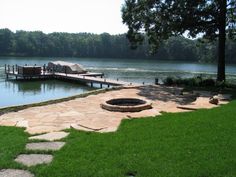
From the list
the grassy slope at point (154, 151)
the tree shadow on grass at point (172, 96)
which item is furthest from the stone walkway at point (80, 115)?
the grassy slope at point (154, 151)

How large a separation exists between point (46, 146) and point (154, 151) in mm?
1842

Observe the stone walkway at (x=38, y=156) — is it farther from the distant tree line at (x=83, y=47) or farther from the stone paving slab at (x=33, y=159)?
the distant tree line at (x=83, y=47)

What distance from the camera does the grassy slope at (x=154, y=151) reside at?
4660 millimetres

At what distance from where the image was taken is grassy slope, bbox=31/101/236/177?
183 inches

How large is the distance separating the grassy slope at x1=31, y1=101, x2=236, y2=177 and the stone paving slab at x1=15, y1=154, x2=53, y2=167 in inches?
6.3

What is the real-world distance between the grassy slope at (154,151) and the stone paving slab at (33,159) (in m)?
0.16

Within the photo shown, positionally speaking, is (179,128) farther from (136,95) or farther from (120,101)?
(136,95)

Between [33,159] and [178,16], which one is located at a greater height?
[178,16]

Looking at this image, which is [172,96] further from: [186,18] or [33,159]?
[33,159]

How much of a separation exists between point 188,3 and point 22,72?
2235 cm

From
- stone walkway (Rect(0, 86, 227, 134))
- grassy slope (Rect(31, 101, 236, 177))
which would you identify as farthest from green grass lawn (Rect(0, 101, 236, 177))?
stone walkway (Rect(0, 86, 227, 134))

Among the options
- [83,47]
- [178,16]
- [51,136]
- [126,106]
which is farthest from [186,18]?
[83,47]

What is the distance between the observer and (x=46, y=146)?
5977mm

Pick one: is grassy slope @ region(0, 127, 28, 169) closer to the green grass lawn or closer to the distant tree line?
the green grass lawn
